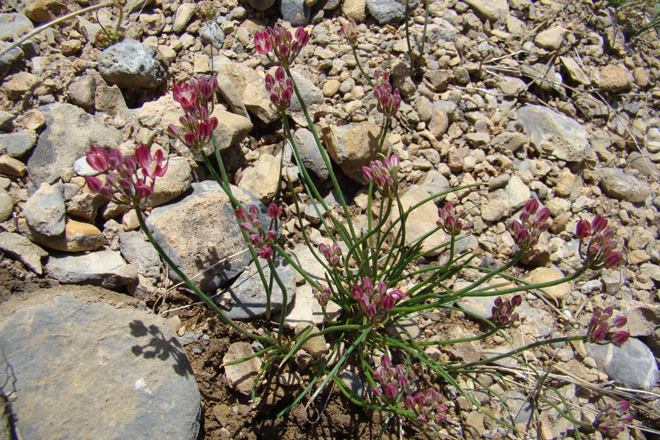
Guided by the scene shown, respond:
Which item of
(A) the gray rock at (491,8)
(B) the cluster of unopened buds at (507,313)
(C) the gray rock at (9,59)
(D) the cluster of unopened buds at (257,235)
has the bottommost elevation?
(B) the cluster of unopened buds at (507,313)

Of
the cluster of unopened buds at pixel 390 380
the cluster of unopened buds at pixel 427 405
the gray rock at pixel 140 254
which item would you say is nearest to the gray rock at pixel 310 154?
the gray rock at pixel 140 254

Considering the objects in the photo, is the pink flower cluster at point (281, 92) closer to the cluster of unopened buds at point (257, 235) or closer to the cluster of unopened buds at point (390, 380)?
the cluster of unopened buds at point (257, 235)

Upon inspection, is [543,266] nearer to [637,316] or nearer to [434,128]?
[637,316]

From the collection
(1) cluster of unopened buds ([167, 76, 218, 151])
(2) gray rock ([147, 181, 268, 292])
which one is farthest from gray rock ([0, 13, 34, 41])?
(1) cluster of unopened buds ([167, 76, 218, 151])

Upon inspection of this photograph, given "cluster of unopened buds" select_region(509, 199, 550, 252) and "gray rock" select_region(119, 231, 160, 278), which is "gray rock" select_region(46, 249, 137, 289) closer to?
"gray rock" select_region(119, 231, 160, 278)

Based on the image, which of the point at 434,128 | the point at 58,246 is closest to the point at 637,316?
the point at 434,128

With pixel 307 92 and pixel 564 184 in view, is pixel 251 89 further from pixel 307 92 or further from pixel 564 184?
pixel 564 184
